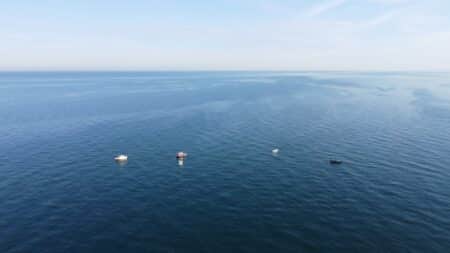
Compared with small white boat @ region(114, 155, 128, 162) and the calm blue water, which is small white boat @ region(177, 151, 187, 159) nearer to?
the calm blue water

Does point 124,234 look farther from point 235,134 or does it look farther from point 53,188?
point 235,134

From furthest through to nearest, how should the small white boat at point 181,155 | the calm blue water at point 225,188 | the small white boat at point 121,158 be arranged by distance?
the small white boat at point 181,155, the small white boat at point 121,158, the calm blue water at point 225,188

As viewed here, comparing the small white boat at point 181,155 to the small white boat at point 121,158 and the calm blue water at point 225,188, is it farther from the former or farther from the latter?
the small white boat at point 121,158

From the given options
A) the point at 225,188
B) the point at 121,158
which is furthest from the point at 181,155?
the point at 225,188

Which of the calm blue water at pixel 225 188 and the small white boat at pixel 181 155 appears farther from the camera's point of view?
the small white boat at pixel 181 155

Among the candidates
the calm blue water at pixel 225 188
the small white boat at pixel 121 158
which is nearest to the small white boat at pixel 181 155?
the calm blue water at pixel 225 188

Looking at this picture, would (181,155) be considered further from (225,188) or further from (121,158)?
(225,188)

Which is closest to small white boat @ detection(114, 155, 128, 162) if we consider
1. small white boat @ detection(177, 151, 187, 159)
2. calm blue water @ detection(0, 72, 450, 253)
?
calm blue water @ detection(0, 72, 450, 253)

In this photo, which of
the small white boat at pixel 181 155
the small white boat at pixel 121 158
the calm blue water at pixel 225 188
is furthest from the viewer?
the small white boat at pixel 181 155

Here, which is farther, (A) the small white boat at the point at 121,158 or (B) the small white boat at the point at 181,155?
(B) the small white boat at the point at 181,155
